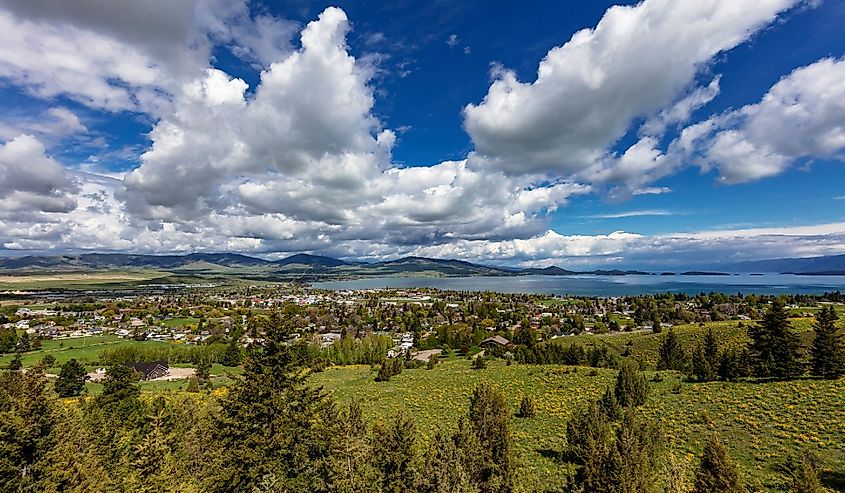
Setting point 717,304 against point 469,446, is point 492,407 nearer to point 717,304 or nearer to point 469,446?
point 469,446

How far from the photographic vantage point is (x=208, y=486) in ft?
52.5

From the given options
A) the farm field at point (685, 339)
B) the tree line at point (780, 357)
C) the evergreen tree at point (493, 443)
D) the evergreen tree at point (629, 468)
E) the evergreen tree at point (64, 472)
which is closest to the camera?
the evergreen tree at point (629, 468)

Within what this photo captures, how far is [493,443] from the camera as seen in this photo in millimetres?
20750

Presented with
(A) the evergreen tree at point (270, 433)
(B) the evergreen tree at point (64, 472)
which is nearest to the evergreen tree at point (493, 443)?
(A) the evergreen tree at point (270, 433)

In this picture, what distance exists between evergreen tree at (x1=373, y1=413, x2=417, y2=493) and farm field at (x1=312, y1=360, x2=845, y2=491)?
361 inches

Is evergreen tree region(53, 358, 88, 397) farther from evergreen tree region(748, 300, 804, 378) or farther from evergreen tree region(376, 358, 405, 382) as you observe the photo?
evergreen tree region(748, 300, 804, 378)

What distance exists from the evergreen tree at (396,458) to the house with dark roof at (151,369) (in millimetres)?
74733

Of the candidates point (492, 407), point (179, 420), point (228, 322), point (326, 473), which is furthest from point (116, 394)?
point (228, 322)

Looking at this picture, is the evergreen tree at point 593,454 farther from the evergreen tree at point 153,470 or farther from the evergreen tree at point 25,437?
the evergreen tree at point 25,437

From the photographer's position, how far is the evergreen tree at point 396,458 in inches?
662

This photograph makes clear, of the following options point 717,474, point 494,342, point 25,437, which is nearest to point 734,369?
point 717,474

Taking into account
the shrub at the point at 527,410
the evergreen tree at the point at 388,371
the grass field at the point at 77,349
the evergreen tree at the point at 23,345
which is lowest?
the grass field at the point at 77,349

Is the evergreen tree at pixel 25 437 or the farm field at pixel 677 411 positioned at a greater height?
the evergreen tree at pixel 25 437

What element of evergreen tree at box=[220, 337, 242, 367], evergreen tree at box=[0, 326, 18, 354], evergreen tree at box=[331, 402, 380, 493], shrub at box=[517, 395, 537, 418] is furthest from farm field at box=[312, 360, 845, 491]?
evergreen tree at box=[0, 326, 18, 354]
